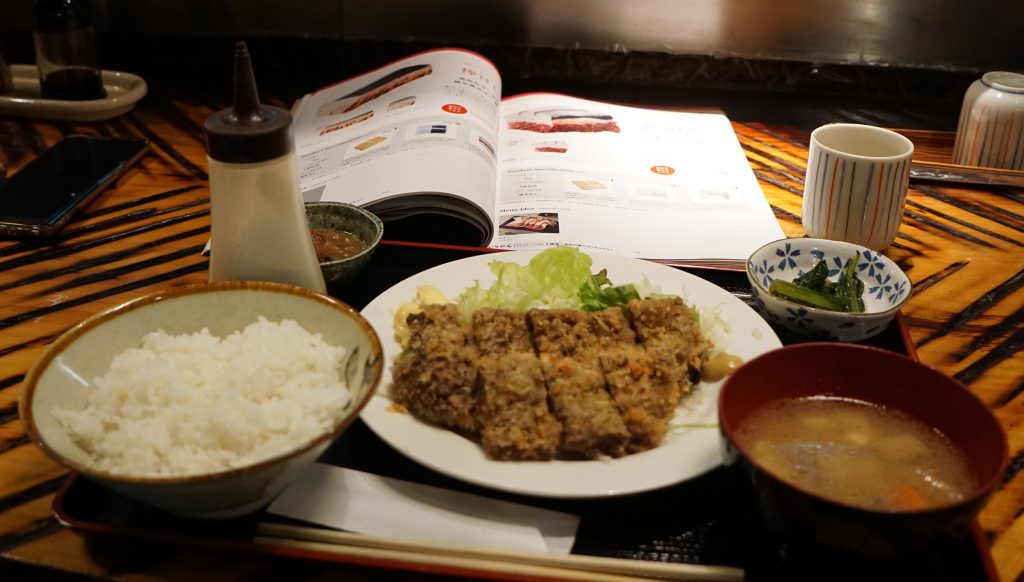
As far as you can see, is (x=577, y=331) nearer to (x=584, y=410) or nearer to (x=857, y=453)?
(x=584, y=410)

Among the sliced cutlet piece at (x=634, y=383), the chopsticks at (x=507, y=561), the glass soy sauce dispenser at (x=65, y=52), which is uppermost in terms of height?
the glass soy sauce dispenser at (x=65, y=52)

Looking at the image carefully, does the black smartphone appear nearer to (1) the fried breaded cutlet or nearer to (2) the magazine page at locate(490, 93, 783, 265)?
(2) the magazine page at locate(490, 93, 783, 265)

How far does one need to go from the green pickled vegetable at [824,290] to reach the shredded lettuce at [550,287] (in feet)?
1.08

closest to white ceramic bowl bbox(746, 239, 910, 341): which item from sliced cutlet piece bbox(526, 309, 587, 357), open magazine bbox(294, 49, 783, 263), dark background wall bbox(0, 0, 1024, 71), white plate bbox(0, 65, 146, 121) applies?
open magazine bbox(294, 49, 783, 263)

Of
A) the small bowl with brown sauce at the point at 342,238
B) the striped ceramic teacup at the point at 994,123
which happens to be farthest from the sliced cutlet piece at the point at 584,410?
the striped ceramic teacup at the point at 994,123

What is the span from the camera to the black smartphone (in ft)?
7.12

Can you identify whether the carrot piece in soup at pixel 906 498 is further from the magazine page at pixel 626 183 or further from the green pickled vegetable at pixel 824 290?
the magazine page at pixel 626 183

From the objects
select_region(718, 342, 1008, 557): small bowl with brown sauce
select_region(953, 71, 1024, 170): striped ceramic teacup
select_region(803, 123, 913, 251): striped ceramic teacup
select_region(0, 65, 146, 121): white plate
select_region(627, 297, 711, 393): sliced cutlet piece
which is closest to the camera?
select_region(718, 342, 1008, 557): small bowl with brown sauce

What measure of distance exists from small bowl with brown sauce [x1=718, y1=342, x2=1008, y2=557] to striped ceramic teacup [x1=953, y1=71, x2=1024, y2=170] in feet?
5.03

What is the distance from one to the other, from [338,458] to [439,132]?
49.8 inches

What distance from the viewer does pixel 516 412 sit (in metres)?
1.42

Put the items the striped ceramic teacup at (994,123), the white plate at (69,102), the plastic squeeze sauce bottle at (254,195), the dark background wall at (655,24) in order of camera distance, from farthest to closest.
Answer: the dark background wall at (655,24), the white plate at (69,102), the striped ceramic teacup at (994,123), the plastic squeeze sauce bottle at (254,195)

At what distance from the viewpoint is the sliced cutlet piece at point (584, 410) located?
139 cm

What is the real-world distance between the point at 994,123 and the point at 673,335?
1.57 metres
